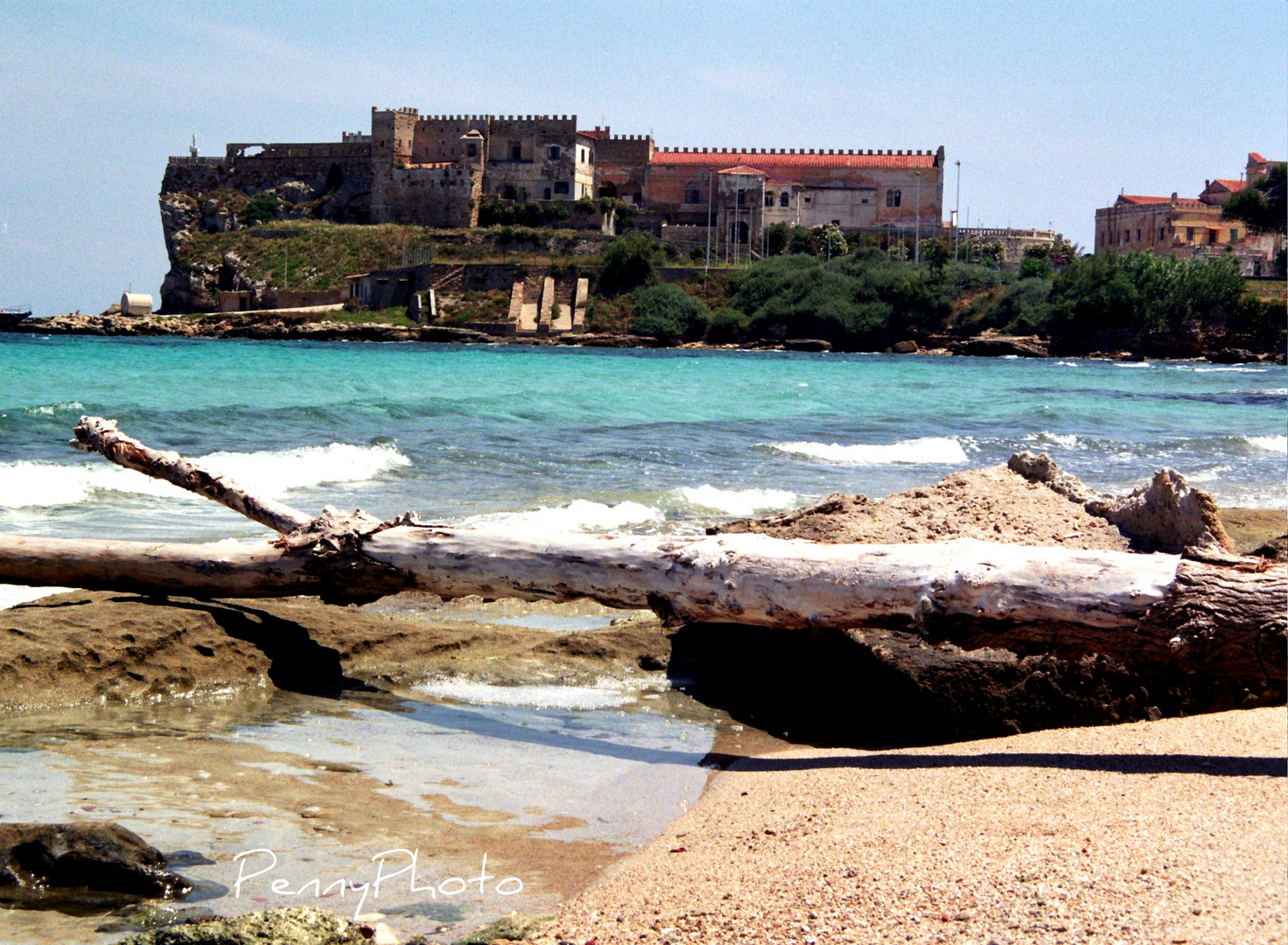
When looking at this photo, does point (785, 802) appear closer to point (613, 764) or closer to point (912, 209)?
point (613, 764)

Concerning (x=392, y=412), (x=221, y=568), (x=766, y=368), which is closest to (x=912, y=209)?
(x=766, y=368)

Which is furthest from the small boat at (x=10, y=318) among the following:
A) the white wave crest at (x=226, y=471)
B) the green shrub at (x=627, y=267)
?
the white wave crest at (x=226, y=471)

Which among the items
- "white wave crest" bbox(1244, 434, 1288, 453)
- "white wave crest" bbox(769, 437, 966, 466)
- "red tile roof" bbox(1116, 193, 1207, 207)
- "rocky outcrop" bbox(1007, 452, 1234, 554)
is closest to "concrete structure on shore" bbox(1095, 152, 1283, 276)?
"red tile roof" bbox(1116, 193, 1207, 207)

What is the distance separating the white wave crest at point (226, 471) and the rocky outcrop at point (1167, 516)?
569 cm

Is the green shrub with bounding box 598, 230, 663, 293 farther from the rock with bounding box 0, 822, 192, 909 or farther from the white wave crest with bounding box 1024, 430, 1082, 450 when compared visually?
the rock with bounding box 0, 822, 192, 909

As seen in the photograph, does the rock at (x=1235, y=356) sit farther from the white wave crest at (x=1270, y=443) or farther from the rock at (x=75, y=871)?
the rock at (x=75, y=871)

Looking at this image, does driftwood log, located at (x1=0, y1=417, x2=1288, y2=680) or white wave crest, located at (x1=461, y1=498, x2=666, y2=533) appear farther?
white wave crest, located at (x1=461, y1=498, x2=666, y2=533)

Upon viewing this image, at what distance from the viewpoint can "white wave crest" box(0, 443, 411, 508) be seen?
999cm

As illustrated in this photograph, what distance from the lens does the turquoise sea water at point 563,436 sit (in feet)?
33.1

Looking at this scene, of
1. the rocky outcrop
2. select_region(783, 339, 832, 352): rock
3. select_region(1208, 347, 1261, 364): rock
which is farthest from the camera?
select_region(783, 339, 832, 352): rock

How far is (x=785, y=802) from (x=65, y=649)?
105 inches

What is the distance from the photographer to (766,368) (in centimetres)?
3822

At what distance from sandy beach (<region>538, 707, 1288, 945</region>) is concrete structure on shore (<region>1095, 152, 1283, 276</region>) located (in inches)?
2886

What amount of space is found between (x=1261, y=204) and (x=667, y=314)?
30.8 metres
